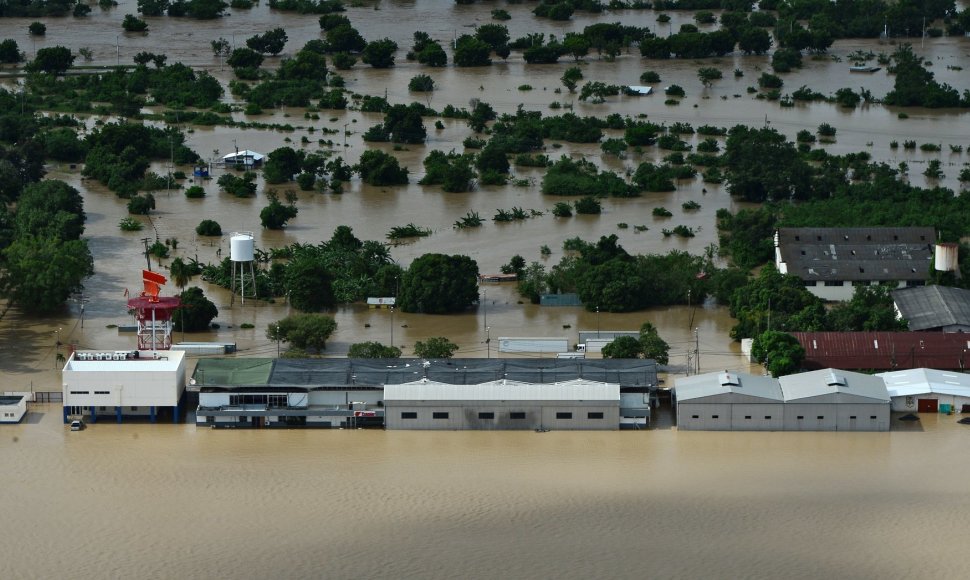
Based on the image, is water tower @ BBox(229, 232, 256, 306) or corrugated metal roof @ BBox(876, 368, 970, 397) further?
water tower @ BBox(229, 232, 256, 306)

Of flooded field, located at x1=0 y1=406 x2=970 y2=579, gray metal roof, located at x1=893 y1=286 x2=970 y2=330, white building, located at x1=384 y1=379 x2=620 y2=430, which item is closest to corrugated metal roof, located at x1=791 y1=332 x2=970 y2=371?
gray metal roof, located at x1=893 y1=286 x2=970 y2=330

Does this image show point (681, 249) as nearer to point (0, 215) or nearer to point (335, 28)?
point (0, 215)

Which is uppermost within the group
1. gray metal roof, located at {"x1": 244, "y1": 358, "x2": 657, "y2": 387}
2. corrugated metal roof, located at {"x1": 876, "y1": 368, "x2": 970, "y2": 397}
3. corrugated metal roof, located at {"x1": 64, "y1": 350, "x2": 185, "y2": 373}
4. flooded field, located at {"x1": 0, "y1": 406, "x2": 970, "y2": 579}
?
corrugated metal roof, located at {"x1": 64, "y1": 350, "x2": 185, "y2": 373}

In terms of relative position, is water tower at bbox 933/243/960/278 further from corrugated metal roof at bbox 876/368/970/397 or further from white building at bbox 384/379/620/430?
white building at bbox 384/379/620/430

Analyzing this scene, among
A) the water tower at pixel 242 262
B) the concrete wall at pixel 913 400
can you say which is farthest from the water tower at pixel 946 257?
the water tower at pixel 242 262

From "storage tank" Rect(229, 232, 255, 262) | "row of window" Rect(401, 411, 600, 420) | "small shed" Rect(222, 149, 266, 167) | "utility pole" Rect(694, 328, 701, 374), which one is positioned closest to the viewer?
"row of window" Rect(401, 411, 600, 420)

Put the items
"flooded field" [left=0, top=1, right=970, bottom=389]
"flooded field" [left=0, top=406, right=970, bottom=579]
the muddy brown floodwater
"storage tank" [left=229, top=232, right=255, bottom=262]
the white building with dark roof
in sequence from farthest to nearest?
the white building with dark roof, "storage tank" [left=229, top=232, right=255, bottom=262], "flooded field" [left=0, top=1, right=970, bottom=389], the muddy brown floodwater, "flooded field" [left=0, top=406, right=970, bottom=579]

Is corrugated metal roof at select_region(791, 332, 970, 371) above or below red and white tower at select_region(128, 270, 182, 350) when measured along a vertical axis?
below
